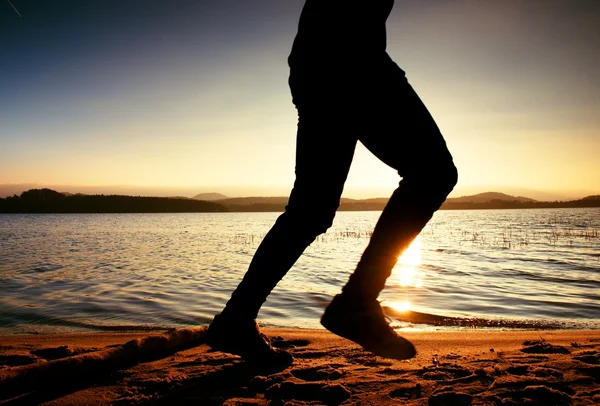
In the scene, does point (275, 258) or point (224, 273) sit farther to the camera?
point (224, 273)

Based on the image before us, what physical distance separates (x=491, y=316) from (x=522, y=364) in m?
3.28

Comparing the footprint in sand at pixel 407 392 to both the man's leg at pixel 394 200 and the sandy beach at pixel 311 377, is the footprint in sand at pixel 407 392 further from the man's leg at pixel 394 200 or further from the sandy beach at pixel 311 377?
the man's leg at pixel 394 200

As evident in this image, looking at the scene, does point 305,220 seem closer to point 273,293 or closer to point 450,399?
point 450,399

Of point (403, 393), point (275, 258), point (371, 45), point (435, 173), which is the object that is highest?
point (371, 45)

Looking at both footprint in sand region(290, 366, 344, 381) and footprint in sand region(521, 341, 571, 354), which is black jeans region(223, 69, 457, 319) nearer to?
footprint in sand region(290, 366, 344, 381)

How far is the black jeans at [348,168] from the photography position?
1.78 m

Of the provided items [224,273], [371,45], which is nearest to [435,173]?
[371,45]

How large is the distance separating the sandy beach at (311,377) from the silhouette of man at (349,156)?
0.26 metres

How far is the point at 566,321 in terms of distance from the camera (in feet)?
16.4

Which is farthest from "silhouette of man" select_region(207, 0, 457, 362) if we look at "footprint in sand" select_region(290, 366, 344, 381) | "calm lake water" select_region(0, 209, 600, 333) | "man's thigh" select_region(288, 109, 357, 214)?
"calm lake water" select_region(0, 209, 600, 333)

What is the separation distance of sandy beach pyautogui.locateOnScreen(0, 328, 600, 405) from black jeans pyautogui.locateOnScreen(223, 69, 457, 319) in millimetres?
471

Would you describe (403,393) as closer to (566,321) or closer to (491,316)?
(491,316)

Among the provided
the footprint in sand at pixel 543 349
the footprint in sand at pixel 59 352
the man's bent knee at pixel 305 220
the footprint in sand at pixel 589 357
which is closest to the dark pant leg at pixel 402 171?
the man's bent knee at pixel 305 220

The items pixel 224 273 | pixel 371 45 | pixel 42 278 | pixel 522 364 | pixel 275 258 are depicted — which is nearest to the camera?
pixel 371 45
